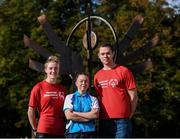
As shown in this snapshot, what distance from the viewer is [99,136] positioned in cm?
550

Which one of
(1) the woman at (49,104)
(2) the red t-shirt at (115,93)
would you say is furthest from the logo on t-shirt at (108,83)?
(1) the woman at (49,104)

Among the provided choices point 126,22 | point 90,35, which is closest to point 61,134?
point 90,35

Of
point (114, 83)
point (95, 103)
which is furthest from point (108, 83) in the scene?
point (95, 103)

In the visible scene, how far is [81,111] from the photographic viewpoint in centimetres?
542

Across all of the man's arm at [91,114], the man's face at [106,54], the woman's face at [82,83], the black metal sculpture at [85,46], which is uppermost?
the black metal sculpture at [85,46]

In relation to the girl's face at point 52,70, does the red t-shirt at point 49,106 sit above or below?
below

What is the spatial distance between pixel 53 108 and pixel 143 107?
1758cm

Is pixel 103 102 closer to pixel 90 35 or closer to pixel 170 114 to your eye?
pixel 90 35

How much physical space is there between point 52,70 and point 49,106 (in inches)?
16.4

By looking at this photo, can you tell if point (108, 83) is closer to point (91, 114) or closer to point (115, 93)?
point (115, 93)

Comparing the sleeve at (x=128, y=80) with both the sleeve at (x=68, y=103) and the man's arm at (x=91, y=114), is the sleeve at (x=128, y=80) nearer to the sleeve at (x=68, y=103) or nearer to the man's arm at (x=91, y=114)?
the man's arm at (x=91, y=114)

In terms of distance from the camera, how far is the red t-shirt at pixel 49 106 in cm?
559

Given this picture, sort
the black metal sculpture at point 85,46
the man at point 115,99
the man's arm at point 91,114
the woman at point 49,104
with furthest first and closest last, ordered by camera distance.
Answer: the black metal sculpture at point 85,46 < the woman at point 49,104 < the man at point 115,99 < the man's arm at point 91,114

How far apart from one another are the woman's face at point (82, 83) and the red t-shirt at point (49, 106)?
321mm
